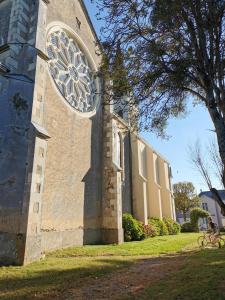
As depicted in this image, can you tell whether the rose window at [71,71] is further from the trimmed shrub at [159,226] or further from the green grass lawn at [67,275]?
the trimmed shrub at [159,226]

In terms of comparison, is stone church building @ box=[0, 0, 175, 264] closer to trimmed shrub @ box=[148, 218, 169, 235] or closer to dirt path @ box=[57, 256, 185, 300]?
trimmed shrub @ box=[148, 218, 169, 235]

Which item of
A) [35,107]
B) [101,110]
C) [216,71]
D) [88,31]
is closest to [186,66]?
[216,71]

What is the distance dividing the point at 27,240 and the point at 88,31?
1331 centimetres

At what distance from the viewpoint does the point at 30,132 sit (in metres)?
9.02

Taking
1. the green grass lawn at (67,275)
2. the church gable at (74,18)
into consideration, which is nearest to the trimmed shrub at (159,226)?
the green grass lawn at (67,275)

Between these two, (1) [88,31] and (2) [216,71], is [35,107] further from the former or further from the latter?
(1) [88,31]

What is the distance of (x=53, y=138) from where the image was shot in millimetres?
11523

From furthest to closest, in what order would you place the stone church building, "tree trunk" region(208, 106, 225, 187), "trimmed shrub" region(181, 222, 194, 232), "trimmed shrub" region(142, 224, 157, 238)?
"trimmed shrub" region(181, 222, 194, 232), "trimmed shrub" region(142, 224, 157, 238), the stone church building, "tree trunk" region(208, 106, 225, 187)

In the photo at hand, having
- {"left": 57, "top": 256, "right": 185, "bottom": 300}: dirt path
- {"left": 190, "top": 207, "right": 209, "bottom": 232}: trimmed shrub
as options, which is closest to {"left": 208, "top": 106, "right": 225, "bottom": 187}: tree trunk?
{"left": 57, "top": 256, "right": 185, "bottom": 300}: dirt path

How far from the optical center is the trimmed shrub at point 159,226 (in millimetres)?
20375

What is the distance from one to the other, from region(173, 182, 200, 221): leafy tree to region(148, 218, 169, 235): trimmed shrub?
2386 cm

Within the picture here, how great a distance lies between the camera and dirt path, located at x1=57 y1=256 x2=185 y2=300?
16.9 ft

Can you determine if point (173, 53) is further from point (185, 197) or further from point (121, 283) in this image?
point (185, 197)

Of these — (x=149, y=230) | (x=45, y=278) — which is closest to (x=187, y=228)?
(x=149, y=230)
